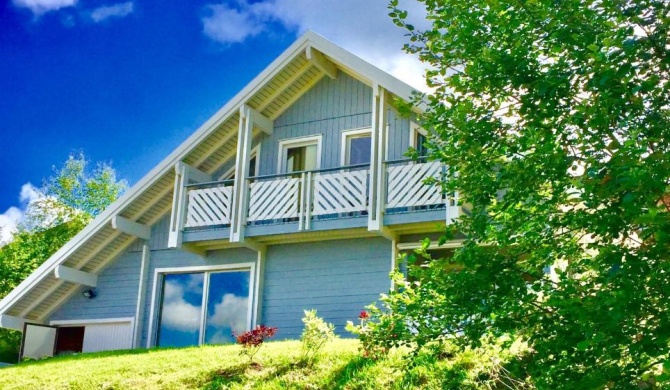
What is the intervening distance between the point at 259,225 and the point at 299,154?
2.46m

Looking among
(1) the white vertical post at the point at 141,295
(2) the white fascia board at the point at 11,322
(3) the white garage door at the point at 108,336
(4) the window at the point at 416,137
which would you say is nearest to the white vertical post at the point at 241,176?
(1) the white vertical post at the point at 141,295

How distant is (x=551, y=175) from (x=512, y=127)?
2.54 ft

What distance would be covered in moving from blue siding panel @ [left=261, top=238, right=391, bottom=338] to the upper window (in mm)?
1951

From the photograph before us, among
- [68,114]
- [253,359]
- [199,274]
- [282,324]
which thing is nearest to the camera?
[253,359]

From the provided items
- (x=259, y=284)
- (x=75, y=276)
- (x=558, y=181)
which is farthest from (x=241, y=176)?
(x=558, y=181)

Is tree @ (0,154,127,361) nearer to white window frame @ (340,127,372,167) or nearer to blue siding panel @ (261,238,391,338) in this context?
blue siding panel @ (261,238,391,338)

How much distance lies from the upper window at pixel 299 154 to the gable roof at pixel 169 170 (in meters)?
0.87

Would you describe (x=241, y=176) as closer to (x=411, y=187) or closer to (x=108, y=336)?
(x=411, y=187)

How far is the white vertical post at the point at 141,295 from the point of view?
1933 centimetres

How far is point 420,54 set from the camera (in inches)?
326

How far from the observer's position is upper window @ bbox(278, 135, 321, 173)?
1894 centimetres

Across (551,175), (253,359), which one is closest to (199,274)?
(253,359)

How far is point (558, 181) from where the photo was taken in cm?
708

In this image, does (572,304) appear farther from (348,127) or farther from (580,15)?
(348,127)
